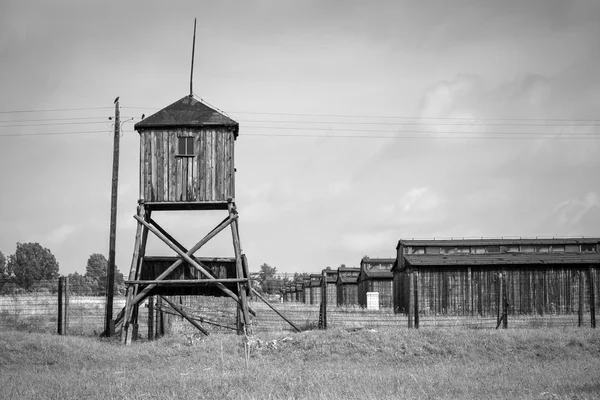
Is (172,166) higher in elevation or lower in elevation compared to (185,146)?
lower

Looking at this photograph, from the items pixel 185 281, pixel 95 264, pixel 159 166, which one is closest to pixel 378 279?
pixel 185 281

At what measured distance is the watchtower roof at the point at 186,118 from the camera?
23391 millimetres

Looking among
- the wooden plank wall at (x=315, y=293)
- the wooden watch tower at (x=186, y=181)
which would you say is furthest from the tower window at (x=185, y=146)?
the wooden plank wall at (x=315, y=293)

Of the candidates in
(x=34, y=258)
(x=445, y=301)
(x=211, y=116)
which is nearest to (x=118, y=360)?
(x=211, y=116)

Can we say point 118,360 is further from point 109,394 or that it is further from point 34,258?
point 34,258

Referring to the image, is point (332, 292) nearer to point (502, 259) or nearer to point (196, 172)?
point (502, 259)

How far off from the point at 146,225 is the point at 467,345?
11.0 m

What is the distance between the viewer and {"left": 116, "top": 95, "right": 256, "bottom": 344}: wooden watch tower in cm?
2316

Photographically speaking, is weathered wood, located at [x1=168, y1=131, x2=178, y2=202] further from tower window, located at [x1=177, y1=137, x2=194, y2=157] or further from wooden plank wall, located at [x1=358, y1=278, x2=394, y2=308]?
wooden plank wall, located at [x1=358, y1=278, x2=394, y2=308]

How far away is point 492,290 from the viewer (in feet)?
133

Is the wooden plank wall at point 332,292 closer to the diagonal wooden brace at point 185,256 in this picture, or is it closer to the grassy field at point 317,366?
the diagonal wooden brace at point 185,256

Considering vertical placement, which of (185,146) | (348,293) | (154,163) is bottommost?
(348,293)

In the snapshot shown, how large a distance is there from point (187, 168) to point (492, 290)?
23780 millimetres

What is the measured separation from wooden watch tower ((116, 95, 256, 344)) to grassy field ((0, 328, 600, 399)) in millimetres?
2658
